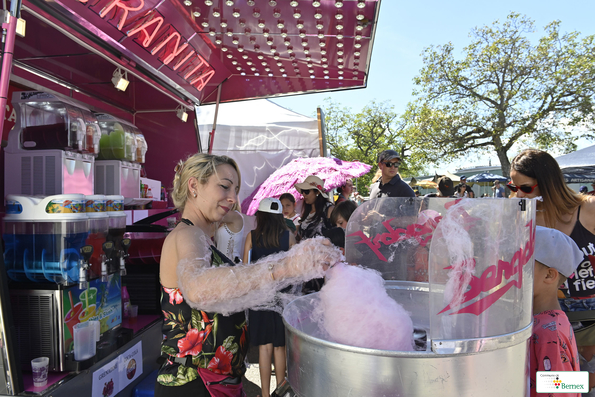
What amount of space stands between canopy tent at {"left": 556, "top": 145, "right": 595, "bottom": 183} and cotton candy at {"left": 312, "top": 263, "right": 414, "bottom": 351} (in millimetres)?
10491

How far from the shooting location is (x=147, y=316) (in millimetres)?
2914

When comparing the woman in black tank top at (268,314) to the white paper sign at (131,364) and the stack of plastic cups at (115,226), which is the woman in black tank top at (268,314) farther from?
the stack of plastic cups at (115,226)

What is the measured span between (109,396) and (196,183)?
1513 millimetres

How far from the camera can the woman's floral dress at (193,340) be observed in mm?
1410

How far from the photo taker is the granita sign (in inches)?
87.5

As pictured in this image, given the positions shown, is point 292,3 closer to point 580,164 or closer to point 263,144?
point 263,144

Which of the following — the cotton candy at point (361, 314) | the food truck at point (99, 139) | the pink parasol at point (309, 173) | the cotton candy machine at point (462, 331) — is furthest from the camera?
the pink parasol at point (309, 173)

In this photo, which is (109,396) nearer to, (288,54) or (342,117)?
(288,54)

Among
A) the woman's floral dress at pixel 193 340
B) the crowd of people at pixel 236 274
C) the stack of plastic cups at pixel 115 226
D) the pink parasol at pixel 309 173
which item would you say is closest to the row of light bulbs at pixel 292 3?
the crowd of people at pixel 236 274

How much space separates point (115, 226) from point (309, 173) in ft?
11.7

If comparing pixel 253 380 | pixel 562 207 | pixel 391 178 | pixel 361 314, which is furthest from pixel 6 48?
A: pixel 391 178

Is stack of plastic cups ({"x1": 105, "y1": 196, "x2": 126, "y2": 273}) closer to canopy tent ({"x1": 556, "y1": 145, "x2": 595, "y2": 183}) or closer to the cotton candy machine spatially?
the cotton candy machine

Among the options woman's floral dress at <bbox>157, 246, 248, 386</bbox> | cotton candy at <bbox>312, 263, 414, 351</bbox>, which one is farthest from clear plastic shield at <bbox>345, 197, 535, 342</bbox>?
woman's floral dress at <bbox>157, 246, 248, 386</bbox>

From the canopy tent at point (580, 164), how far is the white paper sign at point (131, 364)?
34.3ft
